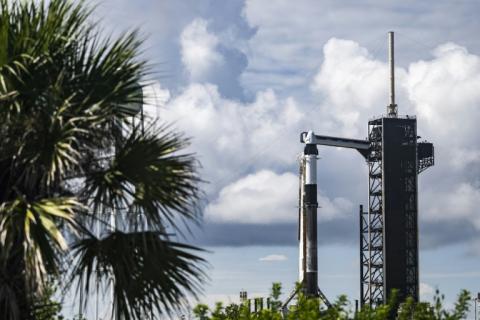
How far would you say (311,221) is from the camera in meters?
103

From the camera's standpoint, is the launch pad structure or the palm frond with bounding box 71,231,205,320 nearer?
the palm frond with bounding box 71,231,205,320

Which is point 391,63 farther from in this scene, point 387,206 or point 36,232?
point 36,232

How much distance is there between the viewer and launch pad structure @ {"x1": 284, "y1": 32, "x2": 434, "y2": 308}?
101312 mm

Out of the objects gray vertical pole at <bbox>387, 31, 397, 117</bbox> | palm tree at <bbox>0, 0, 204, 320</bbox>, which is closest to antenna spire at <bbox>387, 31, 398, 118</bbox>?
gray vertical pole at <bbox>387, 31, 397, 117</bbox>

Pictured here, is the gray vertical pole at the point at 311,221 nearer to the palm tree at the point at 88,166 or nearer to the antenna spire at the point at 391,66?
the antenna spire at the point at 391,66

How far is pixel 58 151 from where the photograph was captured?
618 inches

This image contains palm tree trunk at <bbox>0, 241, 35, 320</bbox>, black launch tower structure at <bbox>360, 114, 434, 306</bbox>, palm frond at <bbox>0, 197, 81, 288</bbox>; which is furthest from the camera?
black launch tower structure at <bbox>360, 114, 434, 306</bbox>

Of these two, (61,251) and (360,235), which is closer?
(61,251)

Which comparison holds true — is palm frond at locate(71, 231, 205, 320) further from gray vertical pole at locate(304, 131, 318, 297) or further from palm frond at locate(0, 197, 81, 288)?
gray vertical pole at locate(304, 131, 318, 297)

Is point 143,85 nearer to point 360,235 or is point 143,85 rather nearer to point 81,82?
point 81,82

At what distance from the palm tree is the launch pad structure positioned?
84.8m

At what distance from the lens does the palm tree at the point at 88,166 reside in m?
16.0

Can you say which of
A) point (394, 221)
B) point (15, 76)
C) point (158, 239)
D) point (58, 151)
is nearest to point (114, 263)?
point (158, 239)

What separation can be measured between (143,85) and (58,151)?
2.19m
